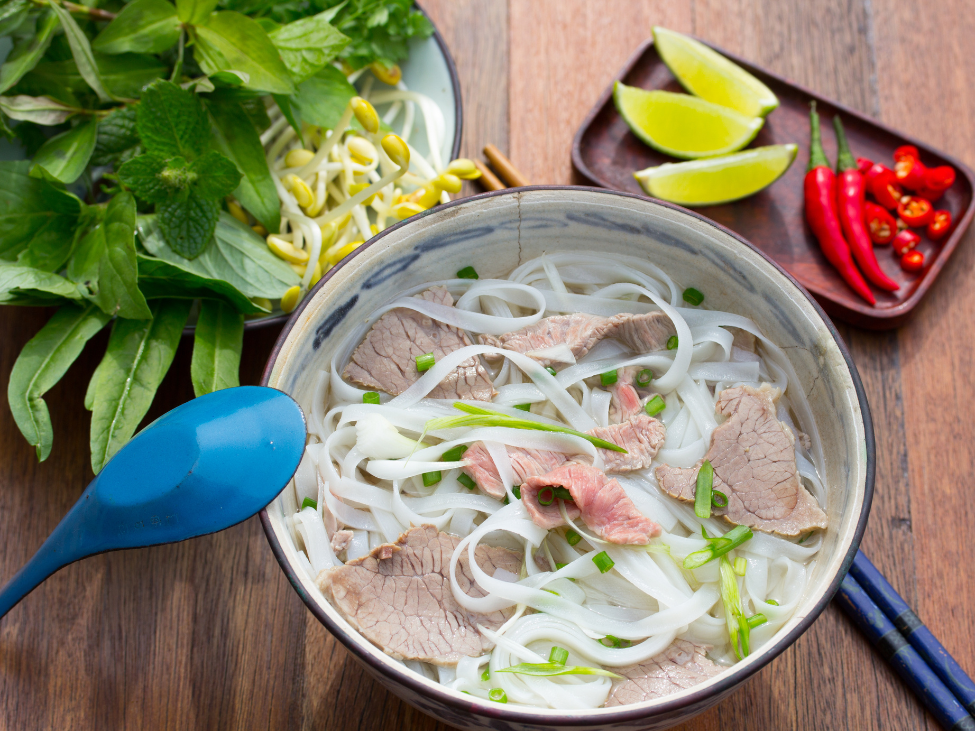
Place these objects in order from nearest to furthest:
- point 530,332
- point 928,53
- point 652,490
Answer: point 652,490 → point 530,332 → point 928,53

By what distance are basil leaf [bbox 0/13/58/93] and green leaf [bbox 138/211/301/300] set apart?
22.3 inches

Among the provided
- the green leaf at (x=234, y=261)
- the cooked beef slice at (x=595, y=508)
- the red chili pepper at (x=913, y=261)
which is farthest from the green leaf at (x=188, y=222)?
the red chili pepper at (x=913, y=261)

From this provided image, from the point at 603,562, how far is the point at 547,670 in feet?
0.94

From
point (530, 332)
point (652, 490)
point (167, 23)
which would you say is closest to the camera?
point (652, 490)

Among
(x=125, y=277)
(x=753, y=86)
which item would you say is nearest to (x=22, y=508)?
(x=125, y=277)

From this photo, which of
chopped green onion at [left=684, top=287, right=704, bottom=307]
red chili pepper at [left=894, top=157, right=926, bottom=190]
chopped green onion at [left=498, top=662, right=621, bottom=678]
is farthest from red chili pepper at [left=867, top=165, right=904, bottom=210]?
chopped green onion at [left=498, top=662, right=621, bottom=678]

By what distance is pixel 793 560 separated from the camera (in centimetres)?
176

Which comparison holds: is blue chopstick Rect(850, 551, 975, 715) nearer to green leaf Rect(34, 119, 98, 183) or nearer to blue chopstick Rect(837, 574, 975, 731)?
blue chopstick Rect(837, 574, 975, 731)

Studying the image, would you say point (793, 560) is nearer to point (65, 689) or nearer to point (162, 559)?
point (162, 559)

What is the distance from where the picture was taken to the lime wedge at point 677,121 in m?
2.64

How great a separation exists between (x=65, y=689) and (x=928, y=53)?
154 inches

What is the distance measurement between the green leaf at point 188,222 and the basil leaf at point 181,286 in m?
0.07

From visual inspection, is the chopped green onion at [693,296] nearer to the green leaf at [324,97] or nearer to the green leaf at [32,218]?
the green leaf at [324,97]

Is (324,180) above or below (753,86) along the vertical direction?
below
